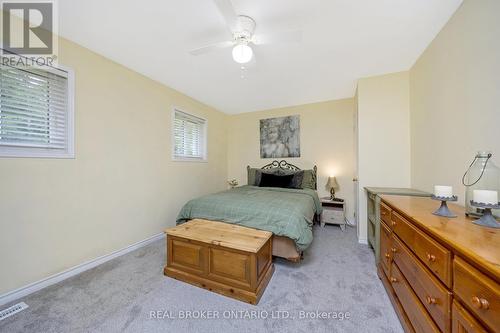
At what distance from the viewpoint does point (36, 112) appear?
71.2 inches

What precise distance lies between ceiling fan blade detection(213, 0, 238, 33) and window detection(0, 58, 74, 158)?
1.79 metres

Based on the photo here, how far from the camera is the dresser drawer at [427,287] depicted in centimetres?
84

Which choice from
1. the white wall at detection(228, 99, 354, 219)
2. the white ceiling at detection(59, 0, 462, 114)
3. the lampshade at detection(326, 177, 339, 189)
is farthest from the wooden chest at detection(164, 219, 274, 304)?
the white wall at detection(228, 99, 354, 219)

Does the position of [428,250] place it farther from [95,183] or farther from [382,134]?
[95,183]

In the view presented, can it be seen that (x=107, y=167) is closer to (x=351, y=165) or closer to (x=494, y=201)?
(x=494, y=201)

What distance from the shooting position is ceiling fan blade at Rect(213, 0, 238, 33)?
129cm

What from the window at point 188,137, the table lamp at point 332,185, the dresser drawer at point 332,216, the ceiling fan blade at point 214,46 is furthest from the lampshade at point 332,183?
the ceiling fan blade at point 214,46

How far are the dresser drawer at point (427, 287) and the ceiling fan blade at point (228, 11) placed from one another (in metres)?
2.05

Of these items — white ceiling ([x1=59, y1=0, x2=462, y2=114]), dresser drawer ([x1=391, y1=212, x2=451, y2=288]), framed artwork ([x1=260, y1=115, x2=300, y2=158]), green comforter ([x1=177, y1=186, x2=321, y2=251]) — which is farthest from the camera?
framed artwork ([x1=260, y1=115, x2=300, y2=158])

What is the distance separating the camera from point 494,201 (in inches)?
37.5

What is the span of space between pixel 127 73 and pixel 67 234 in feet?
6.70

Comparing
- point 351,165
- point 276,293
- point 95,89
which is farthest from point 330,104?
point 95,89

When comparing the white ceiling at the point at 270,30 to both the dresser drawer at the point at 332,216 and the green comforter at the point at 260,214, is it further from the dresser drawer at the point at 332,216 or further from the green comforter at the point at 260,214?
the dresser drawer at the point at 332,216

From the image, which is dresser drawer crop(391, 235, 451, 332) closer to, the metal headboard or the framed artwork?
the metal headboard
